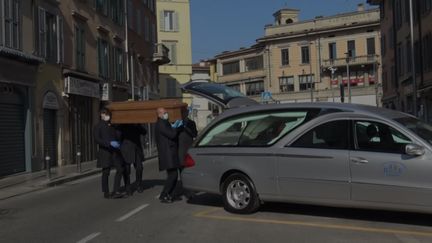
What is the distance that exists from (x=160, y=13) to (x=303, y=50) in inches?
1439

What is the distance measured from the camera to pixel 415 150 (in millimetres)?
8586

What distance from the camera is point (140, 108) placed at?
42.8ft

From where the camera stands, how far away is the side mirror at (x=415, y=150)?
859cm

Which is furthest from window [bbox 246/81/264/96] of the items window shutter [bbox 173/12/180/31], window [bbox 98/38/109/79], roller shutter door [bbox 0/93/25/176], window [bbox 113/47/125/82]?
roller shutter door [bbox 0/93/25/176]

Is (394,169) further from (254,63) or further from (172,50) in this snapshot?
(254,63)

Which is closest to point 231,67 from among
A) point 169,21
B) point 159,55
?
point 169,21

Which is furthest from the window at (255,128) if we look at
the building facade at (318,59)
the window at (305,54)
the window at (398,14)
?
the window at (305,54)

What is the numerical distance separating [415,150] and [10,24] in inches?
614

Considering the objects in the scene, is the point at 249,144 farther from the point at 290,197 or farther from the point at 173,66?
the point at 173,66

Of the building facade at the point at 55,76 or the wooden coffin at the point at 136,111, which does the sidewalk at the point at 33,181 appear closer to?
the building facade at the point at 55,76

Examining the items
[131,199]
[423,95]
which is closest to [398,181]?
[131,199]

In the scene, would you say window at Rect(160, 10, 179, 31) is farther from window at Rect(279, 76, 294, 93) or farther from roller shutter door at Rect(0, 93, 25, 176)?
roller shutter door at Rect(0, 93, 25, 176)

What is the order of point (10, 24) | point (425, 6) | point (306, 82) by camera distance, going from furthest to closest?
point (306, 82)
point (425, 6)
point (10, 24)

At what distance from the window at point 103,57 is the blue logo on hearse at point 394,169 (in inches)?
947
